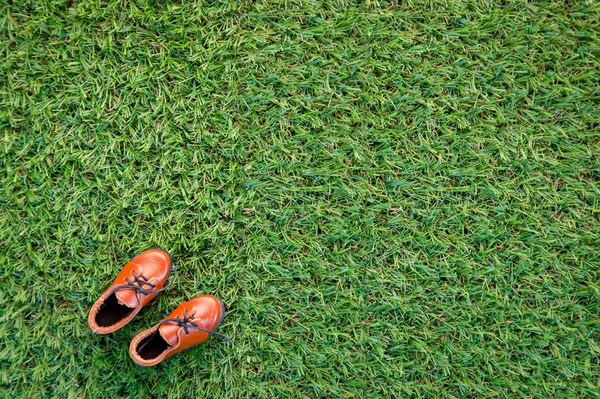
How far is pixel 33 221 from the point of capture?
2.34 meters

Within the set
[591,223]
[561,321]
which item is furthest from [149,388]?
[591,223]

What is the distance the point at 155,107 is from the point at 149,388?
5.03 feet

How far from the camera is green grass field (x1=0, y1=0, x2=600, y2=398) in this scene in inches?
92.1

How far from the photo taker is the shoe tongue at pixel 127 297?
2.20 metres

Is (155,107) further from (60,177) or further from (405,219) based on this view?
(405,219)

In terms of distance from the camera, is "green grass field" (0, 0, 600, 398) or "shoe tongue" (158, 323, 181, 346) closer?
"shoe tongue" (158, 323, 181, 346)

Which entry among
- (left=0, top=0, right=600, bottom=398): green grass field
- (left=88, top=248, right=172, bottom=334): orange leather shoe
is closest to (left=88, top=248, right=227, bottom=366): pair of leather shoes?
(left=88, top=248, right=172, bottom=334): orange leather shoe

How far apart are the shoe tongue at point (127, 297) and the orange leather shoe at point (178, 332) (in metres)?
0.16

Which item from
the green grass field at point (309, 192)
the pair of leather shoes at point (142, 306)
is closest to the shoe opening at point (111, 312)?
the pair of leather shoes at point (142, 306)

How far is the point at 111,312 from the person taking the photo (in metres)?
2.23

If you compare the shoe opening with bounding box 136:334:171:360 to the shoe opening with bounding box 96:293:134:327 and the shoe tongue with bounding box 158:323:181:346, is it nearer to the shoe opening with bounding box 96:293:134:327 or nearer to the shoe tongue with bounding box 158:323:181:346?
the shoe tongue with bounding box 158:323:181:346

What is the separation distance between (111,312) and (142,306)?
6.2 inches

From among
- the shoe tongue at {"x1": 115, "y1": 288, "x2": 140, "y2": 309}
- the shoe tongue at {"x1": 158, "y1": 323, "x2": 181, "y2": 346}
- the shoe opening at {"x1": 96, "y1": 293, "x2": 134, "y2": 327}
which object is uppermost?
the shoe tongue at {"x1": 115, "y1": 288, "x2": 140, "y2": 309}

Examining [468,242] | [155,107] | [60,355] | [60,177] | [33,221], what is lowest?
[60,355]
